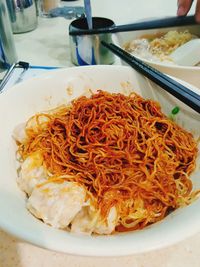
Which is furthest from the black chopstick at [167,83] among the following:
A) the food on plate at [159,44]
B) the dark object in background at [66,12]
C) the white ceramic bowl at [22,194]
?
the dark object in background at [66,12]

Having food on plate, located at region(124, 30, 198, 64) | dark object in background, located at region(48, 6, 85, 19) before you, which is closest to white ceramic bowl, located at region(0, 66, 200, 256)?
food on plate, located at region(124, 30, 198, 64)

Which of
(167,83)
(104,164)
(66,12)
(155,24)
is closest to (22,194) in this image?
(104,164)

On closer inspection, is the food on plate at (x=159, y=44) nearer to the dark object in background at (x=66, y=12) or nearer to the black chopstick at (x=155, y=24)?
Result: the black chopstick at (x=155, y=24)

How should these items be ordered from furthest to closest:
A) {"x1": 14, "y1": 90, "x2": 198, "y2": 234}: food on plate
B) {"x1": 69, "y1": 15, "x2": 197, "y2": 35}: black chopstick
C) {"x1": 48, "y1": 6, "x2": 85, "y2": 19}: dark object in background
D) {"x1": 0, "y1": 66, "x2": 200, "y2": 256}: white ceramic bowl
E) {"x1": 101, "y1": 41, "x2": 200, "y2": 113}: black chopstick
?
{"x1": 48, "y1": 6, "x2": 85, "y2": 19}: dark object in background < {"x1": 69, "y1": 15, "x2": 197, "y2": 35}: black chopstick < {"x1": 101, "y1": 41, "x2": 200, "y2": 113}: black chopstick < {"x1": 14, "y1": 90, "x2": 198, "y2": 234}: food on plate < {"x1": 0, "y1": 66, "x2": 200, "y2": 256}: white ceramic bowl

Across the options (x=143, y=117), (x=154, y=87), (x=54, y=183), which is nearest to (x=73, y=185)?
(x=54, y=183)

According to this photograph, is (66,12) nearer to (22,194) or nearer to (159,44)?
(159,44)

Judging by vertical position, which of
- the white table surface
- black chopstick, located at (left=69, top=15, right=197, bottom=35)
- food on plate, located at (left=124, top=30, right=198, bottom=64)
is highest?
black chopstick, located at (left=69, top=15, right=197, bottom=35)

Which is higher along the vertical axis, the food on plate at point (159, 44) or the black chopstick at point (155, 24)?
the black chopstick at point (155, 24)

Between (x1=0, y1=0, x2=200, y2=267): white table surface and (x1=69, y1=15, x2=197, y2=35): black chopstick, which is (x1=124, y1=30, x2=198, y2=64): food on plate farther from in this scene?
(x1=0, y1=0, x2=200, y2=267): white table surface
